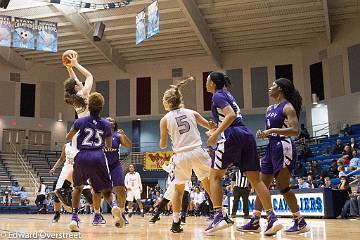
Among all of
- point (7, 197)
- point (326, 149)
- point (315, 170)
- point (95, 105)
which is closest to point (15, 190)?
point (7, 197)

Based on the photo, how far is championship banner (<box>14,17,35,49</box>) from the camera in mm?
18441

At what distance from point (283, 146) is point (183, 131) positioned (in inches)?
48.2

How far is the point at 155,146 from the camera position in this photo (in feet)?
95.0

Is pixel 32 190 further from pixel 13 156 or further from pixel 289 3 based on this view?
pixel 289 3

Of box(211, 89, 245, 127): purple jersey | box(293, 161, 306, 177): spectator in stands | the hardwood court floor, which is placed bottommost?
the hardwood court floor

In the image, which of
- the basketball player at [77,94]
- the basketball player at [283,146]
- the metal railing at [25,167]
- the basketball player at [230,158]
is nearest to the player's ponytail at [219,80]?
the basketball player at [230,158]

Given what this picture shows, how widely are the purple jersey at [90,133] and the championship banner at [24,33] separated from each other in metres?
14.5

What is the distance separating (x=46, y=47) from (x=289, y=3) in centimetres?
1143

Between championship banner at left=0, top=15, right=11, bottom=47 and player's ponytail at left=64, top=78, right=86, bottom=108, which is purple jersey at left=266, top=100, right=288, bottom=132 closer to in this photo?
player's ponytail at left=64, top=78, right=86, bottom=108

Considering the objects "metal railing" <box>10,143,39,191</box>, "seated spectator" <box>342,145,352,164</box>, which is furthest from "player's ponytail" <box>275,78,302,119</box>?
"metal railing" <box>10,143,39,191</box>

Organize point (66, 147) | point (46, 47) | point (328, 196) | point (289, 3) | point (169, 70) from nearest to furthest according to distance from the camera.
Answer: point (66, 147) < point (328, 196) < point (46, 47) < point (289, 3) < point (169, 70)

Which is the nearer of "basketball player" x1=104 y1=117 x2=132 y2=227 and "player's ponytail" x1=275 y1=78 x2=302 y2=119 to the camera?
"player's ponytail" x1=275 y1=78 x2=302 y2=119

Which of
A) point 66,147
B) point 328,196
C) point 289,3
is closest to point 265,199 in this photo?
point 66,147

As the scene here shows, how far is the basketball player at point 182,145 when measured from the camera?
17.3 feet
